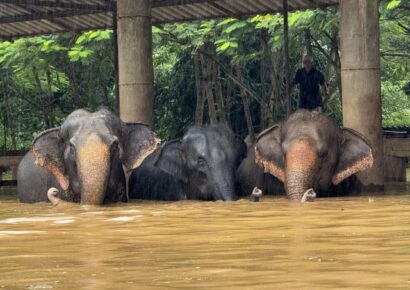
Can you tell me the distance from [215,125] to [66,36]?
45.9 feet

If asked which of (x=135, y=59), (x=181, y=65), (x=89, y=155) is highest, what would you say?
(x=181, y=65)

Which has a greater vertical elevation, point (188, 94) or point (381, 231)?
point (188, 94)

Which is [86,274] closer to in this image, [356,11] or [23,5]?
[356,11]

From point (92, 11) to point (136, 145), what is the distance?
564 cm

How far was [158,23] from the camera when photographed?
1920 cm

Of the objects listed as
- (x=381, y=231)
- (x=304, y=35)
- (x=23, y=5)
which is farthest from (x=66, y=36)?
(x=381, y=231)

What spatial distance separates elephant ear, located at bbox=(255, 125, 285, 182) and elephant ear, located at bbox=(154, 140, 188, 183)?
97 centimetres

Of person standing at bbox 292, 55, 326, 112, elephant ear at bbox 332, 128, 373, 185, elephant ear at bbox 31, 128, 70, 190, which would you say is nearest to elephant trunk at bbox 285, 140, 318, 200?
elephant ear at bbox 332, 128, 373, 185

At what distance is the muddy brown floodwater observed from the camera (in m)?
4.62

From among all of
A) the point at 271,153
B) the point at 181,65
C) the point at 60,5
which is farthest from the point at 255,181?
the point at 181,65

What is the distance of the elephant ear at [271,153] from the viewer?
1307 cm

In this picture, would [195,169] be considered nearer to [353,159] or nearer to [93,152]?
[93,152]

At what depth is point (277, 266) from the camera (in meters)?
5.04

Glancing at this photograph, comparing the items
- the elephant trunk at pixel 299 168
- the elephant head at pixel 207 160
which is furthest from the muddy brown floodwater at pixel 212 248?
the elephant head at pixel 207 160
